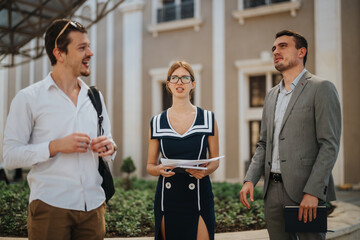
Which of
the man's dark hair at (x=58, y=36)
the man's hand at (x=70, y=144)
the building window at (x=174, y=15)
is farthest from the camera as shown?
the building window at (x=174, y=15)

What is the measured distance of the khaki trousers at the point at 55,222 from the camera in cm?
212

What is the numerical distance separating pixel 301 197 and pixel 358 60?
29.4ft

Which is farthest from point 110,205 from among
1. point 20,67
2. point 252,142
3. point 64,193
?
point 20,67

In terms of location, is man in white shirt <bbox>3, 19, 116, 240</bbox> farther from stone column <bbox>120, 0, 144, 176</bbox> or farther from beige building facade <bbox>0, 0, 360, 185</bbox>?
stone column <bbox>120, 0, 144, 176</bbox>

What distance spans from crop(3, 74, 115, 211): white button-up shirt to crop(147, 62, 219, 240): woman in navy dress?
68 cm

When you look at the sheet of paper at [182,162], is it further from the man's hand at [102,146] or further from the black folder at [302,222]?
the black folder at [302,222]

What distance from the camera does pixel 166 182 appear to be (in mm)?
2863

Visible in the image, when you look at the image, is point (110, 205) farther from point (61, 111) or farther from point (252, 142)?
point (252, 142)

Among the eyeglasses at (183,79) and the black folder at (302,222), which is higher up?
the eyeglasses at (183,79)

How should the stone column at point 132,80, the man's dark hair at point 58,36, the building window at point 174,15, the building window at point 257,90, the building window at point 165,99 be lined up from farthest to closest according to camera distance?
the stone column at point 132,80, the building window at point 165,99, the building window at point 174,15, the building window at point 257,90, the man's dark hair at point 58,36

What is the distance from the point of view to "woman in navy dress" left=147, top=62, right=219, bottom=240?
9.18 feet

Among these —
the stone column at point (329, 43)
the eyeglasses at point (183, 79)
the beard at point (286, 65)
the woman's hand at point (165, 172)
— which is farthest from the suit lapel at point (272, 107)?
the stone column at point (329, 43)

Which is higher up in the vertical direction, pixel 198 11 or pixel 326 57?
pixel 198 11

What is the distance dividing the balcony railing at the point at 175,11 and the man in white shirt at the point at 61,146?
11289 millimetres
